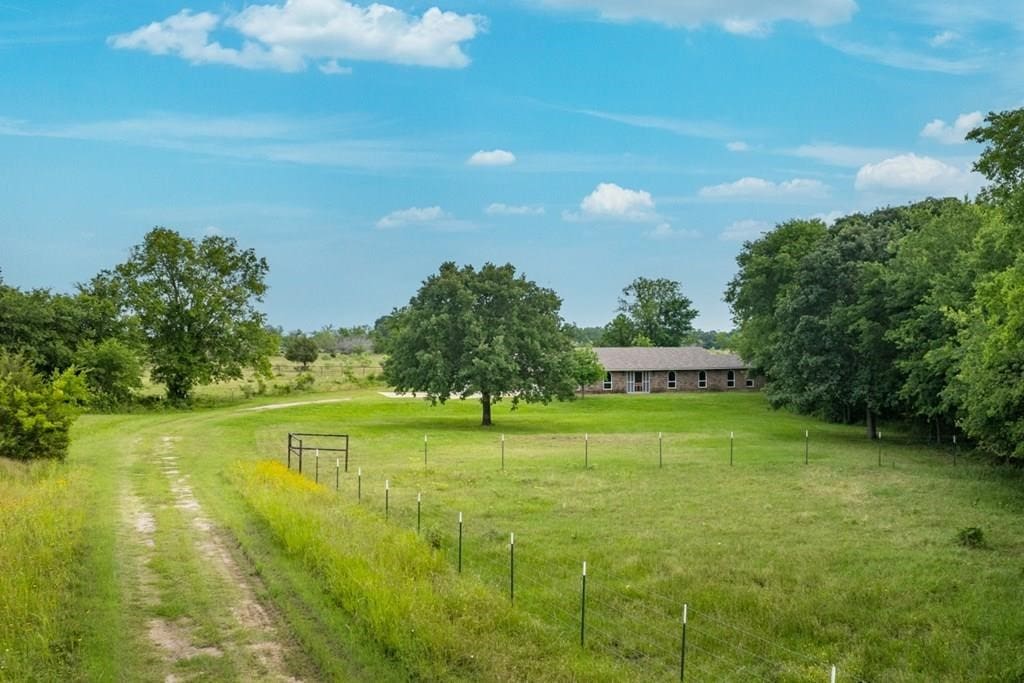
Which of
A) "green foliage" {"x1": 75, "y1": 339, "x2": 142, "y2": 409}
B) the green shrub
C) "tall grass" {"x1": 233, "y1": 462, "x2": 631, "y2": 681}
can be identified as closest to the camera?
"tall grass" {"x1": 233, "y1": 462, "x2": 631, "y2": 681}

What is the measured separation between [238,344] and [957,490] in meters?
49.2

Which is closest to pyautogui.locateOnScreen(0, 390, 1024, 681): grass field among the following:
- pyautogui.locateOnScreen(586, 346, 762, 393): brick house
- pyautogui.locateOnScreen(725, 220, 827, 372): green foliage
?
pyautogui.locateOnScreen(725, 220, 827, 372): green foliage

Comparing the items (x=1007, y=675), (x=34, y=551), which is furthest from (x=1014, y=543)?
(x=34, y=551)

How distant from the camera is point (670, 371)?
81.1 meters

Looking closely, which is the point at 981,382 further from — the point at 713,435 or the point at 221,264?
the point at 221,264

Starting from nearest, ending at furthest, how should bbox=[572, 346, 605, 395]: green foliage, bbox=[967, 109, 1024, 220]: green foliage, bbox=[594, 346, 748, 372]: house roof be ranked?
bbox=[967, 109, 1024, 220]: green foliage → bbox=[572, 346, 605, 395]: green foliage → bbox=[594, 346, 748, 372]: house roof

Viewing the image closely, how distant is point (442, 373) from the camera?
4547cm

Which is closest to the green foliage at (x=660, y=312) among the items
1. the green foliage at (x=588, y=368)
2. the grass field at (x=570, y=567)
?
the green foliage at (x=588, y=368)

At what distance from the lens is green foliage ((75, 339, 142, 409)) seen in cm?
5316

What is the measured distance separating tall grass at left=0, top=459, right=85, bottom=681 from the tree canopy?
2450 cm

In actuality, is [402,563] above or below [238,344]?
below

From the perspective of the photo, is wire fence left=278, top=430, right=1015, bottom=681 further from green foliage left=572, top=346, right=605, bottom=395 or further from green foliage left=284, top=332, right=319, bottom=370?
green foliage left=284, top=332, right=319, bottom=370

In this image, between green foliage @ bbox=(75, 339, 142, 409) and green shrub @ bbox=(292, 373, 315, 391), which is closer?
green foliage @ bbox=(75, 339, 142, 409)

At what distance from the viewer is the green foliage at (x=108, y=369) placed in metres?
53.2
